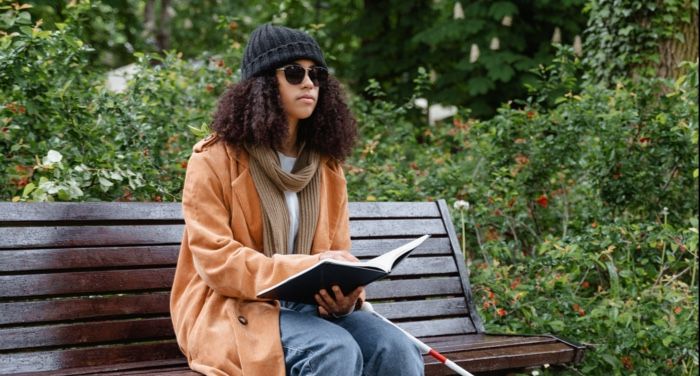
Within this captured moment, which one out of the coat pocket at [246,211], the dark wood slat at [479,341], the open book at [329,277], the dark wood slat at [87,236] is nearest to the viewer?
the open book at [329,277]

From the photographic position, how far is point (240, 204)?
296cm

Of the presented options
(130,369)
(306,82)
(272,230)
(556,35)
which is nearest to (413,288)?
(272,230)

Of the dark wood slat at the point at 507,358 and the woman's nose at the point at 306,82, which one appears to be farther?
the dark wood slat at the point at 507,358

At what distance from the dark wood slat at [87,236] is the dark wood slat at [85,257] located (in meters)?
0.02

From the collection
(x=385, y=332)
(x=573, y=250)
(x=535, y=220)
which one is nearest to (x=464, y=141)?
(x=535, y=220)

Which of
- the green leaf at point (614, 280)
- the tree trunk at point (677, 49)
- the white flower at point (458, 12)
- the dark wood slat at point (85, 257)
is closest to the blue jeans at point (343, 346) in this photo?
the dark wood slat at point (85, 257)

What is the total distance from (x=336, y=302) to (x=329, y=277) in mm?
204

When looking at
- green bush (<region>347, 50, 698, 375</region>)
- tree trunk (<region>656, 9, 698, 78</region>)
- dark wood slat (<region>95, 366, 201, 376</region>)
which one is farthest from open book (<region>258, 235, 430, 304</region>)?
tree trunk (<region>656, 9, 698, 78</region>)

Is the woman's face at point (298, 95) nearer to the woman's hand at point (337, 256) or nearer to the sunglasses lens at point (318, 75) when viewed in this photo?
the sunglasses lens at point (318, 75)

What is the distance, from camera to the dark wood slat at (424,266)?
13.3ft

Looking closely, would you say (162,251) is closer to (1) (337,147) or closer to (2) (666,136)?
(1) (337,147)

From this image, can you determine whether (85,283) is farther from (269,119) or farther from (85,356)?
(269,119)

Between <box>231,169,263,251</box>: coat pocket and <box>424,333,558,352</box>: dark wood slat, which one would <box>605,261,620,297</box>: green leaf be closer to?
<box>424,333,558,352</box>: dark wood slat

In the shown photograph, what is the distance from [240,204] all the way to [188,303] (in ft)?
1.23
